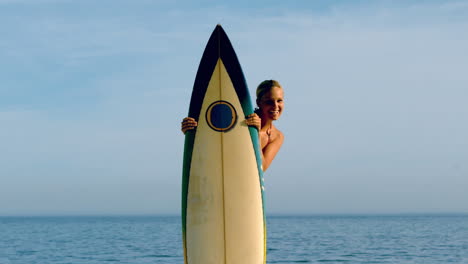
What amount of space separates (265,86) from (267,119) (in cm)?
37

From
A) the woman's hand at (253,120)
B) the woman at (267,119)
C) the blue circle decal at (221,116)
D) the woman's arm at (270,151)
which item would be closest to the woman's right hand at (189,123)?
the woman at (267,119)

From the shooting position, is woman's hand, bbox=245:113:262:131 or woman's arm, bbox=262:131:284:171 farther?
woman's arm, bbox=262:131:284:171

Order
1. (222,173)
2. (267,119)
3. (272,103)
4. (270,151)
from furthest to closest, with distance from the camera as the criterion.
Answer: (270,151) < (267,119) < (272,103) < (222,173)

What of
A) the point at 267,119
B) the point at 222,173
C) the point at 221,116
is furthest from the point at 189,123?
the point at 267,119

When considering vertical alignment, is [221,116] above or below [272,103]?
below

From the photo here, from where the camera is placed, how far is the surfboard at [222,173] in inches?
274

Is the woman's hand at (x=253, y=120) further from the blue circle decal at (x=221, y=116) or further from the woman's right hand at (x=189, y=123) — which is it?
the woman's right hand at (x=189, y=123)

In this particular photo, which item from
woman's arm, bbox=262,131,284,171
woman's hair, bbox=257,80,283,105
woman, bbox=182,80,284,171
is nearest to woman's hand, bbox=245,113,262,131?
woman, bbox=182,80,284,171

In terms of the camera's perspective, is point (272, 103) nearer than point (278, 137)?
Yes

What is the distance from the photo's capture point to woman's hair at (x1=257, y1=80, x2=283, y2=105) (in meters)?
7.17

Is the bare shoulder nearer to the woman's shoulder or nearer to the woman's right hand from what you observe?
the woman's shoulder

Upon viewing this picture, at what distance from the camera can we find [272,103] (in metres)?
7.18

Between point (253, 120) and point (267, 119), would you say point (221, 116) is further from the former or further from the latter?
point (267, 119)

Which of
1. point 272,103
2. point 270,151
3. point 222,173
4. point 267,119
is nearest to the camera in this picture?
point 222,173
